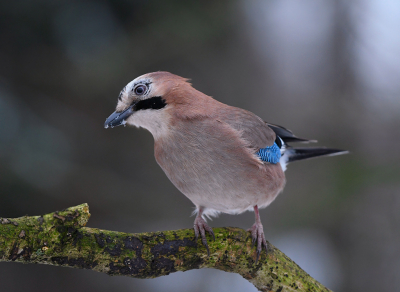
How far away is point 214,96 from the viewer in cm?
507

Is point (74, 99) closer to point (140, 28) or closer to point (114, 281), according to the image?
point (140, 28)

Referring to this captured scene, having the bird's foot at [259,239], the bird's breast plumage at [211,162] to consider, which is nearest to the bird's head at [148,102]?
the bird's breast plumage at [211,162]

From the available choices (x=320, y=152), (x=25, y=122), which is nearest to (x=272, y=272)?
(x=320, y=152)

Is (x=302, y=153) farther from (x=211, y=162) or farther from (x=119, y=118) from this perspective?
(x=119, y=118)

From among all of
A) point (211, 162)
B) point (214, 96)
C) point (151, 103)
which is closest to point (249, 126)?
point (211, 162)

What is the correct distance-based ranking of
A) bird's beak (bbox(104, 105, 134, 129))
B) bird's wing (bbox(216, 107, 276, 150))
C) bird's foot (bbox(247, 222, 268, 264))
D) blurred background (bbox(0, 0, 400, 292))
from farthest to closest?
blurred background (bbox(0, 0, 400, 292)) < bird's wing (bbox(216, 107, 276, 150)) < bird's foot (bbox(247, 222, 268, 264)) < bird's beak (bbox(104, 105, 134, 129))

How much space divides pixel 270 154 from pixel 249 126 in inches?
12.7

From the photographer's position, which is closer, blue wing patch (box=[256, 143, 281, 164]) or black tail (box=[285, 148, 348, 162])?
blue wing patch (box=[256, 143, 281, 164])

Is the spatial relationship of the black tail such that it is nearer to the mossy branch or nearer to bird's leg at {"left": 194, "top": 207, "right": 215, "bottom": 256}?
the mossy branch

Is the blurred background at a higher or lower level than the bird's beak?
higher

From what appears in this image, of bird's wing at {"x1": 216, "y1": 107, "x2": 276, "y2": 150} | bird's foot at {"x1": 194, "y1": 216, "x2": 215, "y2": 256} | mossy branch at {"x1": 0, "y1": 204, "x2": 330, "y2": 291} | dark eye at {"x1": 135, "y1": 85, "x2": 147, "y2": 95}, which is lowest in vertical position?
mossy branch at {"x1": 0, "y1": 204, "x2": 330, "y2": 291}

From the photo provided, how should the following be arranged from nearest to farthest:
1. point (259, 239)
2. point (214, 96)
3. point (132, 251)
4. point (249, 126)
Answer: point (132, 251)
point (259, 239)
point (249, 126)
point (214, 96)

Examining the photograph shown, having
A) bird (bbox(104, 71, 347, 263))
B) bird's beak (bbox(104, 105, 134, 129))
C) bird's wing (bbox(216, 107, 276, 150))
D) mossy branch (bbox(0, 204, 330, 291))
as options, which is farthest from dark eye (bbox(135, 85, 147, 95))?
mossy branch (bbox(0, 204, 330, 291))

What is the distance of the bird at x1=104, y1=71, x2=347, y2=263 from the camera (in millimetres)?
2441
